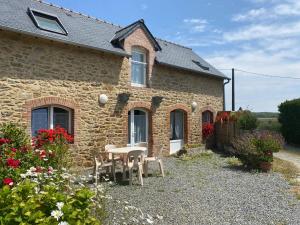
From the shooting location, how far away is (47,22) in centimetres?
1016

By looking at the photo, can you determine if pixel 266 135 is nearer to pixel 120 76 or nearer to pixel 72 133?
pixel 120 76

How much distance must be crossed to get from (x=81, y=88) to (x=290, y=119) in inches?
538

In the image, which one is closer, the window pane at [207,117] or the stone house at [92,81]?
the stone house at [92,81]

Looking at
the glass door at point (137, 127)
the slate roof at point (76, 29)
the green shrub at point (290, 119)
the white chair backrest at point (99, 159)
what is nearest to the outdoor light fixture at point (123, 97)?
the glass door at point (137, 127)

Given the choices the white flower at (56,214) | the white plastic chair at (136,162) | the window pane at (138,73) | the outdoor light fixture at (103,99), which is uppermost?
the window pane at (138,73)

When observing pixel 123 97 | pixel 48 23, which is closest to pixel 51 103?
pixel 48 23

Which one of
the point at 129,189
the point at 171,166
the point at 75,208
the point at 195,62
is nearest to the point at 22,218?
the point at 75,208

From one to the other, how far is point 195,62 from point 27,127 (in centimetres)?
989

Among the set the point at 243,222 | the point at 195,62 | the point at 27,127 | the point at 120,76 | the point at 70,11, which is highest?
the point at 70,11

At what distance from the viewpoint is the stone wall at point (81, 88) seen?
8.72 metres

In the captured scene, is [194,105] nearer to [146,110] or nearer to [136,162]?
[146,110]

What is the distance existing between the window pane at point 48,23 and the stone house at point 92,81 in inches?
1.6

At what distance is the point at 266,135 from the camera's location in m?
11.2

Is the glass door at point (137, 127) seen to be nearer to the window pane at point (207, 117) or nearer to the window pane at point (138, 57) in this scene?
the window pane at point (138, 57)
